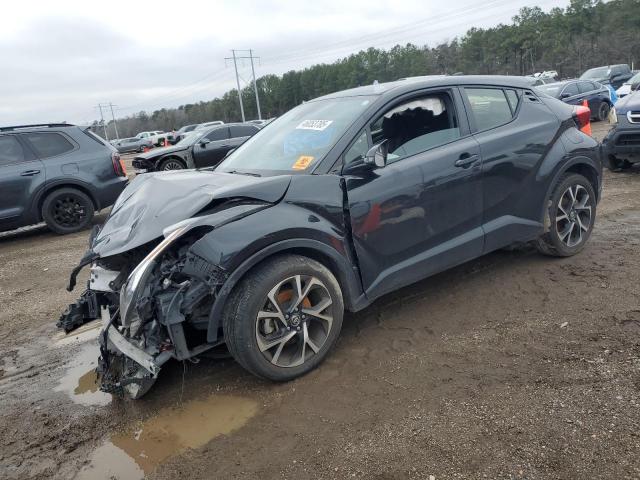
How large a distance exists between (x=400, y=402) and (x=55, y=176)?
7386mm

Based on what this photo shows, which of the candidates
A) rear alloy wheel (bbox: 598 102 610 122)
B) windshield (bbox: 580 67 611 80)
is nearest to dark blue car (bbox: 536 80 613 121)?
rear alloy wheel (bbox: 598 102 610 122)

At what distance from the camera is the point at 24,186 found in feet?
26.3

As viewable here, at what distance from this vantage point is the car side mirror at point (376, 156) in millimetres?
3289

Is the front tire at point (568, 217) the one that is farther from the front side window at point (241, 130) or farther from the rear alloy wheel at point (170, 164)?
the front side window at point (241, 130)

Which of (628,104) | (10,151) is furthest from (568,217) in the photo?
(10,151)

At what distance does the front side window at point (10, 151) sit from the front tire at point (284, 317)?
22.8 ft

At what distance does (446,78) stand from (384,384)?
2.53 meters

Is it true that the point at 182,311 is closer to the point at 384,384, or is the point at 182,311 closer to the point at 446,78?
the point at 384,384

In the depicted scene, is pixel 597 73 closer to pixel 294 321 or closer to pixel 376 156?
pixel 376 156

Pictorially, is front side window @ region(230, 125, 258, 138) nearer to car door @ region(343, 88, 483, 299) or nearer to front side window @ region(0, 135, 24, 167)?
front side window @ region(0, 135, 24, 167)

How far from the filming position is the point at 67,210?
27.8 ft

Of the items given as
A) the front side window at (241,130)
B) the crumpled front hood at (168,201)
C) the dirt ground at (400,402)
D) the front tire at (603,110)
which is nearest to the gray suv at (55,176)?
the dirt ground at (400,402)

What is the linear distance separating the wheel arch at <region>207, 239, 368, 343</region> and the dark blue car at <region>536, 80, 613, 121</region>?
619 inches

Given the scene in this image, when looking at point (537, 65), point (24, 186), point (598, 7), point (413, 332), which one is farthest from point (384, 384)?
point (598, 7)
